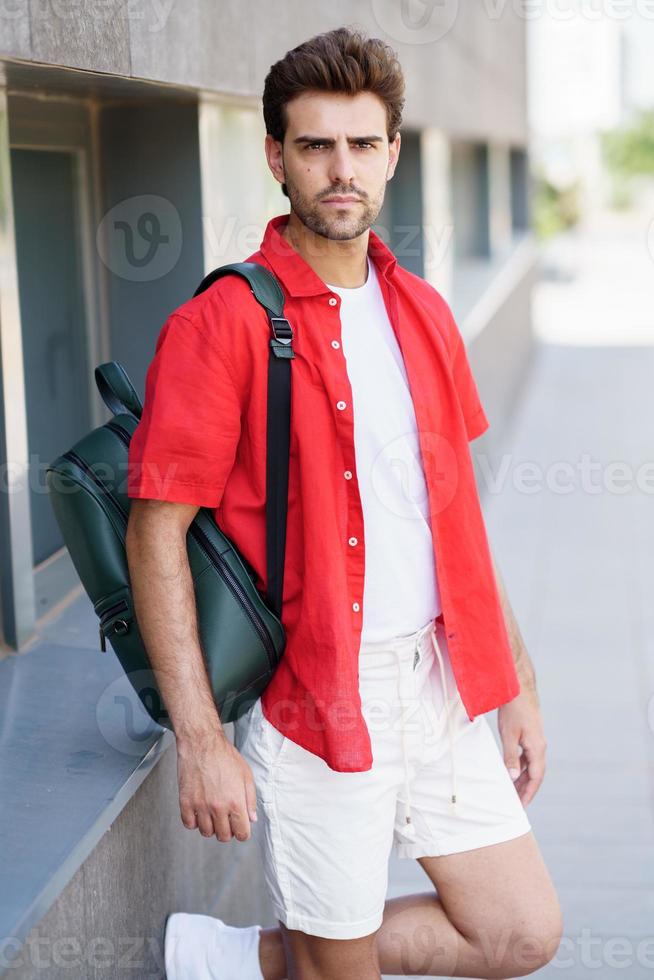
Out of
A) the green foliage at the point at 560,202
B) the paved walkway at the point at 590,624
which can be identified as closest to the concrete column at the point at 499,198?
the paved walkway at the point at 590,624

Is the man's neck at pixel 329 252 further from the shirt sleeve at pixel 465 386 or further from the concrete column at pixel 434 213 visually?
the concrete column at pixel 434 213

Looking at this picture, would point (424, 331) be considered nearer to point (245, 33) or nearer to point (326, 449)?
point (326, 449)

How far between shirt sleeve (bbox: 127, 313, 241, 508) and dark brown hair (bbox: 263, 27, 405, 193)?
1.72 ft

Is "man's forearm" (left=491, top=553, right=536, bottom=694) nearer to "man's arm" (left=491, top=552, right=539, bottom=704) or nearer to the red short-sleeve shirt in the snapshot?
"man's arm" (left=491, top=552, right=539, bottom=704)

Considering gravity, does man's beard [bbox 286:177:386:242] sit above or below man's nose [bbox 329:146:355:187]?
below

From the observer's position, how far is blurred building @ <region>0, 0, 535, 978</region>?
256 centimetres

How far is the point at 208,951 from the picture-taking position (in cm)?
287

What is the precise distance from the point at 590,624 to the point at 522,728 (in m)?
3.66

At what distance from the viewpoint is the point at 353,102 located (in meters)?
2.48

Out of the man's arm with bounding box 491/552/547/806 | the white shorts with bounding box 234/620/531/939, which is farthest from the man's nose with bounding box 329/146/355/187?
the man's arm with bounding box 491/552/547/806

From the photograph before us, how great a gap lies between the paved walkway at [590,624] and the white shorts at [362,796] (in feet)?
4.39

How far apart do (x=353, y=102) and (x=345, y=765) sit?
1.25 metres
